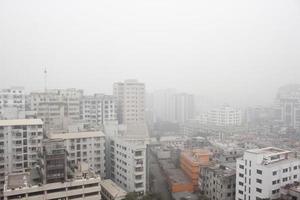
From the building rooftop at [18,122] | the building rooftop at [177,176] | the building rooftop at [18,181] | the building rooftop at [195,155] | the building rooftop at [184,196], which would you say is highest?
the building rooftop at [18,122]

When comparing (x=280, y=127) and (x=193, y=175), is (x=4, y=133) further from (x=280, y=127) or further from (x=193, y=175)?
(x=280, y=127)

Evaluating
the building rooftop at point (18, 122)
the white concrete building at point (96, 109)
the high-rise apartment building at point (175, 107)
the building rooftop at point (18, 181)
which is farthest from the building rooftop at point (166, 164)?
the high-rise apartment building at point (175, 107)

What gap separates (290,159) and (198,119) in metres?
13.9

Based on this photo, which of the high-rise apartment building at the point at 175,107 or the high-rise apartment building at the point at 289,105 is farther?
the high-rise apartment building at the point at 175,107

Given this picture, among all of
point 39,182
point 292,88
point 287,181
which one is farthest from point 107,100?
point 292,88

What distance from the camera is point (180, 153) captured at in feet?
31.2

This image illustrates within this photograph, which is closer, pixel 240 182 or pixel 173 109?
pixel 240 182

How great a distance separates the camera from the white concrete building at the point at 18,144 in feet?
22.6

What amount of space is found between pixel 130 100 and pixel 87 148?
6367 millimetres

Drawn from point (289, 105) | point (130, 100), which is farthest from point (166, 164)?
point (289, 105)

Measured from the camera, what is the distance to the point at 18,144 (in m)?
7.03

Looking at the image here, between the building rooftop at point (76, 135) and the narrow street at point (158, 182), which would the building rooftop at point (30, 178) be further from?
the narrow street at point (158, 182)

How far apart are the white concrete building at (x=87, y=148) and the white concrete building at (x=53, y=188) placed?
164 centimetres

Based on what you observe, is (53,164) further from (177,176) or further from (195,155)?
(195,155)
